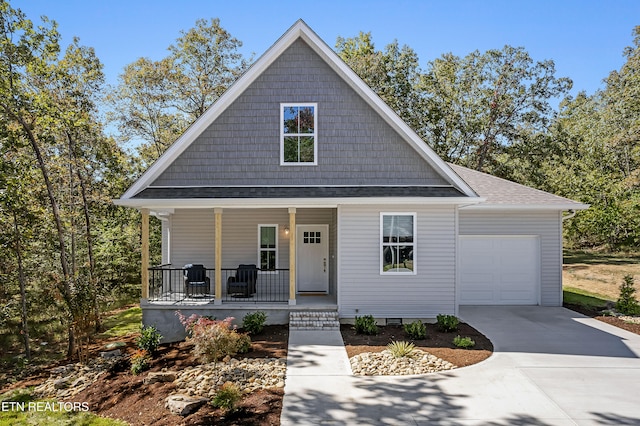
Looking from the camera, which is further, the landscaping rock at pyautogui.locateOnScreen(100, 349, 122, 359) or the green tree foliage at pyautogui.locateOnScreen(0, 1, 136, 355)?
the green tree foliage at pyautogui.locateOnScreen(0, 1, 136, 355)

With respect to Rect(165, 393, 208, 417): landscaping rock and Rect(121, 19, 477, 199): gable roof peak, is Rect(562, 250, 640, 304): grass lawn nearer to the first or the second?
Rect(121, 19, 477, 199): gable roof peak

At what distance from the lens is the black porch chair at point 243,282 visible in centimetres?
1195

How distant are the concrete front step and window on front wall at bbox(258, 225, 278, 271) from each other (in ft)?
8.50

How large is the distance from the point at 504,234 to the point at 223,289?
29.9 ft

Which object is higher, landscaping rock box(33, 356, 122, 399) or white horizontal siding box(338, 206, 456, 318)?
white horizontal siding box(338, 206, 456, 318)

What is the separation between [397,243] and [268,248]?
422 cm

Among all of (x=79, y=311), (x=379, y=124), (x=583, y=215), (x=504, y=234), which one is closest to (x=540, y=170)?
(x=583, y=215)

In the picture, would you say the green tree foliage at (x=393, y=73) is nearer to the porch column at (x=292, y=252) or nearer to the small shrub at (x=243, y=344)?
the porch column at (x=292, y=252)

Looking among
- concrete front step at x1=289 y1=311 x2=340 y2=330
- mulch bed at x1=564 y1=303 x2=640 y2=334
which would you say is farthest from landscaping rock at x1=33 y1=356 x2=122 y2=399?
mulch bed at x1=564 y1=303 x2=640 y2=334

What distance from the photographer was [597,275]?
18891mm

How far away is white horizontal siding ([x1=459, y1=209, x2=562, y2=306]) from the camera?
1335 cm

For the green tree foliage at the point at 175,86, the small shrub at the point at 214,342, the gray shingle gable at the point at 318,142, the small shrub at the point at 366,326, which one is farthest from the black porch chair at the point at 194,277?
the green tree foliage at the point at 175,86

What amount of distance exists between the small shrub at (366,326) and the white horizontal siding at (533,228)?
5.02m

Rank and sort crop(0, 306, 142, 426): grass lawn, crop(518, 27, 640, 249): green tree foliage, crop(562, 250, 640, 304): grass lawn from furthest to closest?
crop(518, 27, 640, 249): green tree foliage, crop(562, 250, 640, 304): grass lawn, crop(0, 306, 142, 426): grass lawn
